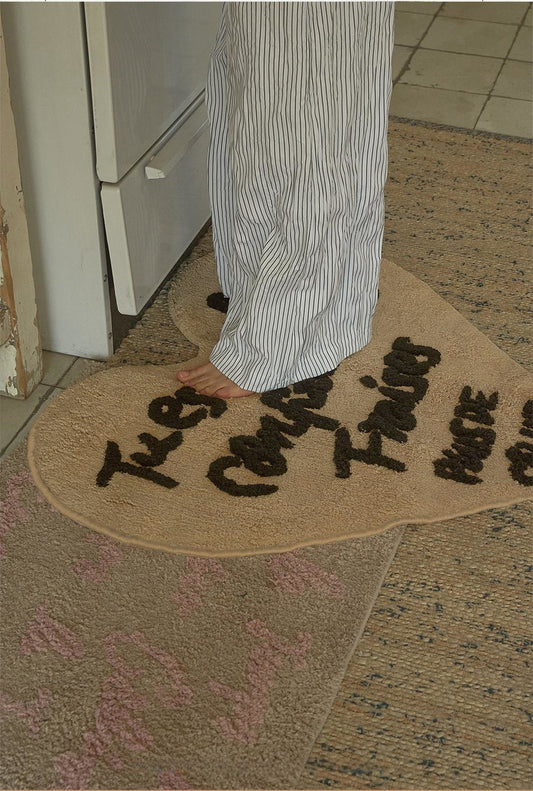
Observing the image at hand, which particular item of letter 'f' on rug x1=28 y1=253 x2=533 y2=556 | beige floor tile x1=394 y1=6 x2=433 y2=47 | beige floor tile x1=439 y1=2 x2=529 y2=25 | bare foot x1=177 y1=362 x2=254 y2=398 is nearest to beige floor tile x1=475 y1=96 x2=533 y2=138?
beige floor tile x1=394 y1=6 x2=433 y2=47

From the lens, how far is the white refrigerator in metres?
1.25

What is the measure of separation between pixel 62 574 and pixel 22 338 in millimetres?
432

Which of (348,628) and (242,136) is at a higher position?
(242,136)

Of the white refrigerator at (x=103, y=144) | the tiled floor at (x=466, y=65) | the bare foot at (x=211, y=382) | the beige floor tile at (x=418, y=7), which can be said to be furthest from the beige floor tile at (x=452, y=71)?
the bare foot at (x=211, y=382)

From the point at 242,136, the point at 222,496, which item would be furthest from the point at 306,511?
the point at 242,136

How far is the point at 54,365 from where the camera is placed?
1.56 metres

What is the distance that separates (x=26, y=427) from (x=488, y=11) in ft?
7.26

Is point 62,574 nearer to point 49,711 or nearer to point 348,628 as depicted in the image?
point 49,711

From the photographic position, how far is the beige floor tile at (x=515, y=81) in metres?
2.44

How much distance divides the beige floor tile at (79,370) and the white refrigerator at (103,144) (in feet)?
0.06

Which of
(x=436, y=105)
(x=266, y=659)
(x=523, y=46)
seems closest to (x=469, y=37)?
(x=523, y=46)

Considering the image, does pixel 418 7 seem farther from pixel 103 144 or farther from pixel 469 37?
pixel 103 144

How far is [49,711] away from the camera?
3.42ft

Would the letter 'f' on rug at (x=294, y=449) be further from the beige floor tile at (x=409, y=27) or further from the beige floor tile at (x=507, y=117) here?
the beige floor tile at (x=409, y=27)
